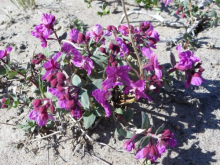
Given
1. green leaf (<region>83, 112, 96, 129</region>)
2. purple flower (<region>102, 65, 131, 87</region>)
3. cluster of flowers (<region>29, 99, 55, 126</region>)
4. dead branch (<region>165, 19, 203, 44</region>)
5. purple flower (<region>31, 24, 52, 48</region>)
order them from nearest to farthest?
1. purple flower (<region>102, 65, 131, 87</region>)
2. cluster of flowers (<region>29, 99, 55, 126</region>)
3. green leaf (<region>83, 112, 96, 129</region>)
4. purple flower (<region>31, 24, 52, 48</region>)
5. dead branch (<region>165, 19, 203, 44</region>)

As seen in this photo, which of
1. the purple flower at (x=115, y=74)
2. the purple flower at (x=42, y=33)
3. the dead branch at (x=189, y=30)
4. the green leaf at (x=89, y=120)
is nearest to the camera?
the purple flower at (x=115, y=74)

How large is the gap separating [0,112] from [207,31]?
226cm

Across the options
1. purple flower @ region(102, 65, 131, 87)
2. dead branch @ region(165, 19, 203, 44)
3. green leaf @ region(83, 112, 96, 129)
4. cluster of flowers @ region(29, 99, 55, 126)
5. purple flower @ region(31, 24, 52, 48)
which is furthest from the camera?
dead branch @ region(165, 19, 203, 44)

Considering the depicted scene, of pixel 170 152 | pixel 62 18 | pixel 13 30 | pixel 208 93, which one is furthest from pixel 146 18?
pixel 170 152

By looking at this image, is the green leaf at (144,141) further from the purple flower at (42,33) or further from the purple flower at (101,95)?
the purple flower at (42,33)

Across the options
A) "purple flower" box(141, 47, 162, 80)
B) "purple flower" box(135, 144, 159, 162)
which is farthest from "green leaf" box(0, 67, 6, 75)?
"purple flower" box(135, 144, 159, 162)

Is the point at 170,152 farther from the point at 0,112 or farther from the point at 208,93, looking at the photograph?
the point at 0,112

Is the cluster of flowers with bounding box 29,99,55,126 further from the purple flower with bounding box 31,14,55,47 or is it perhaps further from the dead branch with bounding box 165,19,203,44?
the dead branch with bounding box 165,19,203,44

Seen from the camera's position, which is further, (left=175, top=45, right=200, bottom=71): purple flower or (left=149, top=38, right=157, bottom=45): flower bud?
(left=149, top=38, right=157, bottom=45): flower bud

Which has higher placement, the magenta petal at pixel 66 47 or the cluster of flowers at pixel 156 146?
the magenta petal at pixel 66 47

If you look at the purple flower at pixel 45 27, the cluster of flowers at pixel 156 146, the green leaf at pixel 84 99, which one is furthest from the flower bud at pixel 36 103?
the cluster of flowers at pixel 156 146

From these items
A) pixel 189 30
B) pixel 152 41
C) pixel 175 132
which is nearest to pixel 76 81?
pixel 152 41

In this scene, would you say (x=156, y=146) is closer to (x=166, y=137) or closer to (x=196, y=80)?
(x=166, y=137)

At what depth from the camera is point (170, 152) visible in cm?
192
